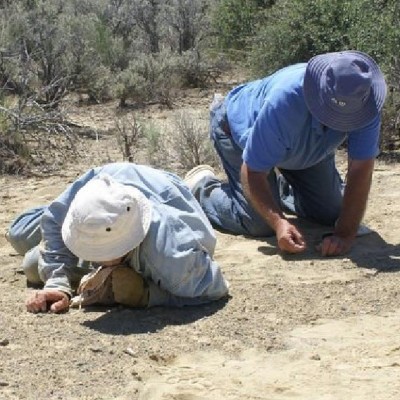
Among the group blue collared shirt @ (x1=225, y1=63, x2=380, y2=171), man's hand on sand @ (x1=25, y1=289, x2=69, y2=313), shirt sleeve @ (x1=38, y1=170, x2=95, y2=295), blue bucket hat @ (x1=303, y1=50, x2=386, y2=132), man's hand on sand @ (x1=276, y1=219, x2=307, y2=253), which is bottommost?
man's hand on sand @ (x1=276, y1=219, x2=307, y2=253)

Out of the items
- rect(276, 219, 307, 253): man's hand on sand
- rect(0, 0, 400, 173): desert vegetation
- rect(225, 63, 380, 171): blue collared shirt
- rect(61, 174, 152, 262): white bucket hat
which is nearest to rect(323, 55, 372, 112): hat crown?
rect(225, 63, 380, 171): blue collared shirt

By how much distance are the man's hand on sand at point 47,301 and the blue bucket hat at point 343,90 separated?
4.86 ft

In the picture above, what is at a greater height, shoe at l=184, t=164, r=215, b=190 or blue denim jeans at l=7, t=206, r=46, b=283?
blue denim jeans at l=7, t=206, r=46, b=283

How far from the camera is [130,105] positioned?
10.6 m

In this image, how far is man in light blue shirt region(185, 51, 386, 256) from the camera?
4.75 metres

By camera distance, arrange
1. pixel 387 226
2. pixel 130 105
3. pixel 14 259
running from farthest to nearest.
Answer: pixel 130 105 < pixel 387 226 < pixel 14 259

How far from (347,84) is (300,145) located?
20.1 inches

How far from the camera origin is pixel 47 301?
4281 mm

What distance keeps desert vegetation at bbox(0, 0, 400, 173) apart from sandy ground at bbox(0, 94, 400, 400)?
272cm

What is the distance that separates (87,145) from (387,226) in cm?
332

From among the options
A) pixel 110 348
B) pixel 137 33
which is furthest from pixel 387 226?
pixel 137 33

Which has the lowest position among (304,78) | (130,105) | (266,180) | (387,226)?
(130,105)

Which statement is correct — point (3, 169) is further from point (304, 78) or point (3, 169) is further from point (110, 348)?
point (110, 348)

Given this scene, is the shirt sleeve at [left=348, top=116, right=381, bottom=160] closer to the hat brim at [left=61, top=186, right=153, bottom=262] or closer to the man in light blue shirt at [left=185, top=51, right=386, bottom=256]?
the man in light blue shirt at [left=185, top=51, right=386, bottom=256]
